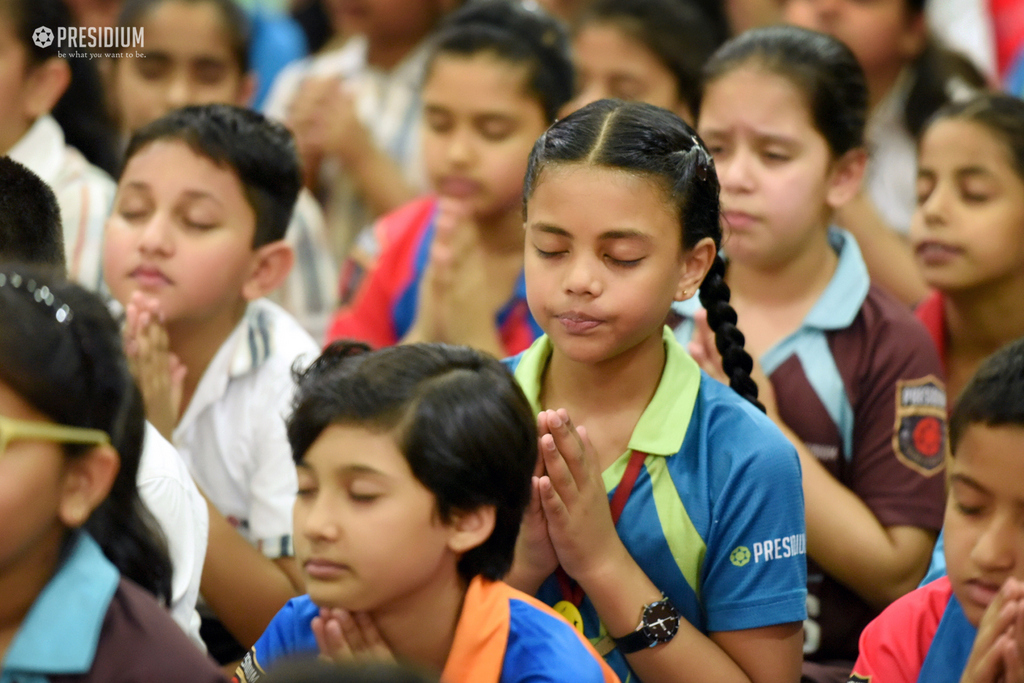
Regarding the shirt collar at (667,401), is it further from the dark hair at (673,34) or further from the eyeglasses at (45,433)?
the dark hair at (673,34)

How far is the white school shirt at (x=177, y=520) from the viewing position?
4.84 feet

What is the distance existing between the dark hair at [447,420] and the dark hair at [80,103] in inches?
54.8

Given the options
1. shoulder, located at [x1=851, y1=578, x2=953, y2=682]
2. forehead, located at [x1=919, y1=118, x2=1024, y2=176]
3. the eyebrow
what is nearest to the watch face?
shoulder, located at [x1=851, y1=578, x2=953, y2=682]

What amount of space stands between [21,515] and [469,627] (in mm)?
500

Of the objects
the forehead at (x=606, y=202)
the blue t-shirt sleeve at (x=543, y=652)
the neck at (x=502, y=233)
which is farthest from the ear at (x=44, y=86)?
the blue t-shirt sleeve at (x=543, y=652)

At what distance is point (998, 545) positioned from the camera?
129 centimetres

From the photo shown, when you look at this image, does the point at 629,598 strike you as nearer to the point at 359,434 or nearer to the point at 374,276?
the point at 359,434

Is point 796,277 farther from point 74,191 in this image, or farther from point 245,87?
point 245,87

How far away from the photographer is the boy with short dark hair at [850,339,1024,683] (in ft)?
4.09

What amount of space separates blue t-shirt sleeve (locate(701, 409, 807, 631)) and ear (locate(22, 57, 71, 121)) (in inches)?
64.9

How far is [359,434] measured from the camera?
131cm

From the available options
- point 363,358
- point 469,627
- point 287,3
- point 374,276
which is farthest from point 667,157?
point 287,3

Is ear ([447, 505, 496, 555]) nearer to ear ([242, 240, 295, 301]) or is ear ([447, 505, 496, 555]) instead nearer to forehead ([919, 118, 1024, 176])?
ear ([242, 240, 295, 301])

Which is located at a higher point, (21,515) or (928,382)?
(928,382)
